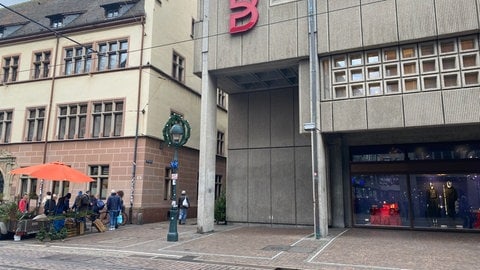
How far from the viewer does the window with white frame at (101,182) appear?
2083 cm

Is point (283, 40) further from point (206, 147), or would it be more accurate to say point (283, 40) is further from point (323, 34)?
point (206, 147)

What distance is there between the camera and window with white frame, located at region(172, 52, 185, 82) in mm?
23641

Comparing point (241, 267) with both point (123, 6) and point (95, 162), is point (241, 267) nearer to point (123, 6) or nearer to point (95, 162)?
point (95, 162)

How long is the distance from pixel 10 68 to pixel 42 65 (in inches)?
119

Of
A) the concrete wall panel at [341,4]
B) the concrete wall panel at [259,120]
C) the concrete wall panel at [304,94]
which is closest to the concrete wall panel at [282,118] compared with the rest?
the concrete wall panel at [259,120]

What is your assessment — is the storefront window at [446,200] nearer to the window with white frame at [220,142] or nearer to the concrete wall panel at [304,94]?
the concrete wall panel at [304,94]

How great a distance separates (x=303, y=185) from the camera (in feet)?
58.1

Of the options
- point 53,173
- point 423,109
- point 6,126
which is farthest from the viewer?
point 6,126

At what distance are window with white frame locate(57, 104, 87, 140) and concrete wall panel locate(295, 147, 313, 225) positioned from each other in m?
12.6

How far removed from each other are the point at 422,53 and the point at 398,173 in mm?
5632

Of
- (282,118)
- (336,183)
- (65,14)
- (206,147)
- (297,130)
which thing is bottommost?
(336,183)

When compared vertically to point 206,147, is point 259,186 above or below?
below

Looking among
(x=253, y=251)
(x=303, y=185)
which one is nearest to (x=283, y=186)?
(x=303, y=185)

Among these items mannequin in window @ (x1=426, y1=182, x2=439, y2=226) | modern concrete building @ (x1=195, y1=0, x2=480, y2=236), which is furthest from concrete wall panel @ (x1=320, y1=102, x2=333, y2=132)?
mannequin in window @ (x1=426, y1=182, x2=439, y2=226)
